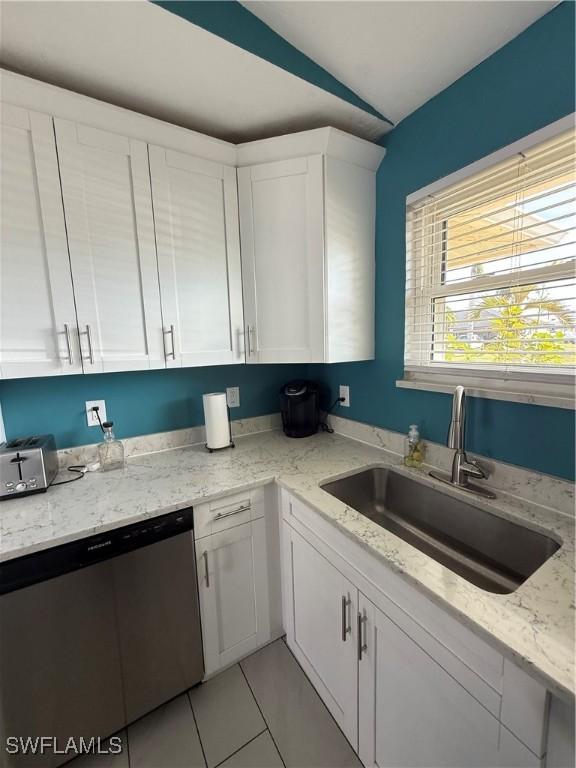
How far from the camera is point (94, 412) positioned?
5.09ft

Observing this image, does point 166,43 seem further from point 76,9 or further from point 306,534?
point 306,534

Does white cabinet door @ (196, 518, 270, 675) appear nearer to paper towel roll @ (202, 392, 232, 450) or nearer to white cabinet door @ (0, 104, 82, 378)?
paper towel roll @ (202, 392, 232, 450)

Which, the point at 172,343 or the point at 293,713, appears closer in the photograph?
the point at 293,713

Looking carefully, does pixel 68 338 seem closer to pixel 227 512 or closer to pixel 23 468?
pixel 23 468

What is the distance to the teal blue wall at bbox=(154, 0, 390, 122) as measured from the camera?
948 mm

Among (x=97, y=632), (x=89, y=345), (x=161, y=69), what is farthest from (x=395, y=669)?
(x=161, y=69)

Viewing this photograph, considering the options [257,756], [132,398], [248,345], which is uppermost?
[248,345]

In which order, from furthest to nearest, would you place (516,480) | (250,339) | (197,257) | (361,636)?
(250,339) → (197,257) → (516,480) → (361,636)

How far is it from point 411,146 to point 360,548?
1.60m

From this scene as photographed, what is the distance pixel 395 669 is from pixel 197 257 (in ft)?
5.49

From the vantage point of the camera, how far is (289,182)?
1446 mm

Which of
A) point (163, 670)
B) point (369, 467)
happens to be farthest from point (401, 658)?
point (163, 670)

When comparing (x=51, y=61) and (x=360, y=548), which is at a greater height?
(x=51, y=61)

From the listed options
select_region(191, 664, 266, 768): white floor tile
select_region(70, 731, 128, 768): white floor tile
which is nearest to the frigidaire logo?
select_region(70, 731, 128, 768): white floor tile
